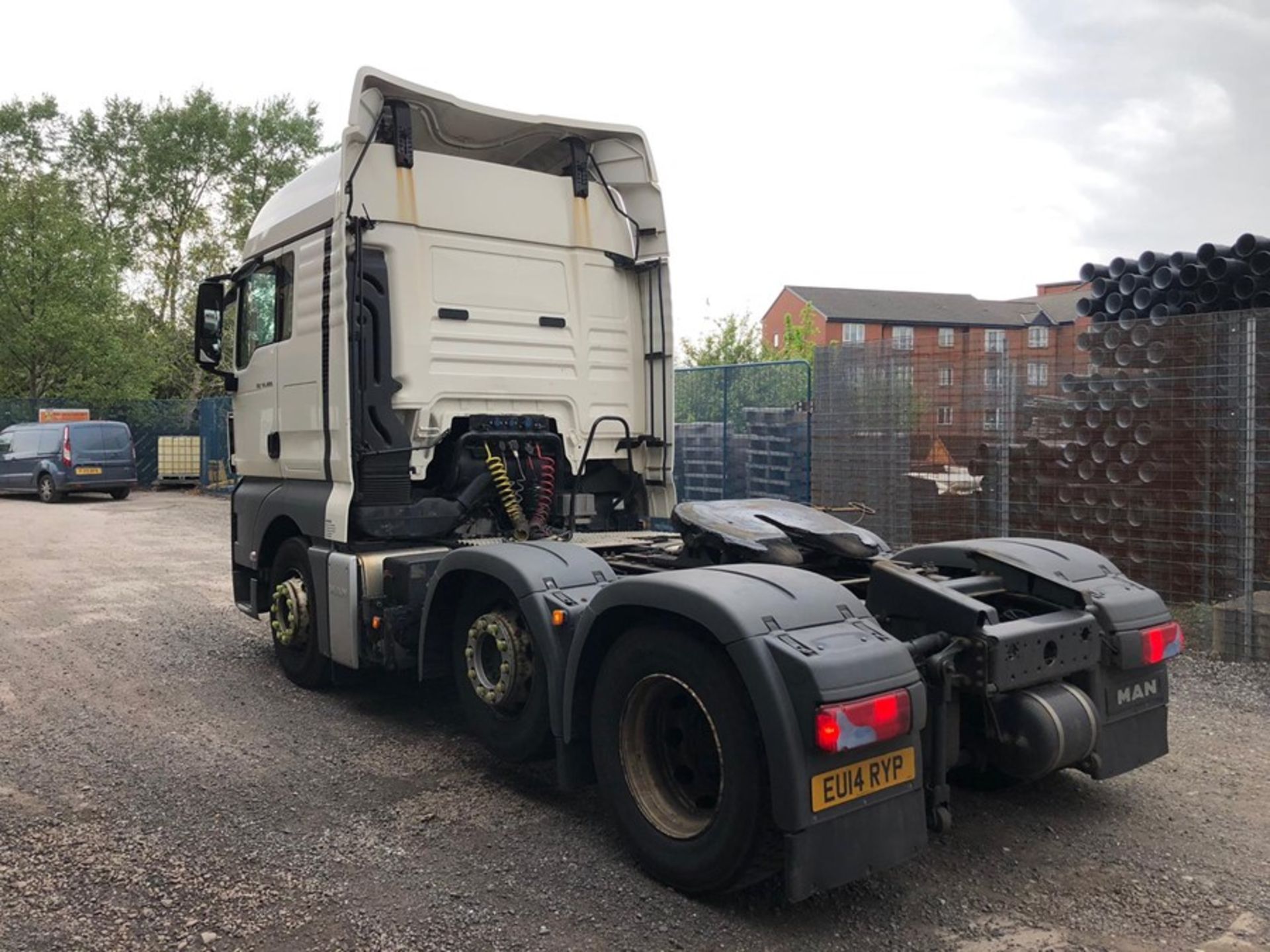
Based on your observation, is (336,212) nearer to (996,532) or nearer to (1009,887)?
(1009,887)

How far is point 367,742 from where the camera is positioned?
561 cm

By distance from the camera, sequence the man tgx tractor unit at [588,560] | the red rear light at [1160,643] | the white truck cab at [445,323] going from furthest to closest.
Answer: the white truck cab at [445,323] → the red rear light at [1160,643] → the man tgx tractor unit at [588,560]

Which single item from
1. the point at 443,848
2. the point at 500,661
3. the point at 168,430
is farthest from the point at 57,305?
the point at 443,848

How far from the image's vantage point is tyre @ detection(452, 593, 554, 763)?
15.2 ft

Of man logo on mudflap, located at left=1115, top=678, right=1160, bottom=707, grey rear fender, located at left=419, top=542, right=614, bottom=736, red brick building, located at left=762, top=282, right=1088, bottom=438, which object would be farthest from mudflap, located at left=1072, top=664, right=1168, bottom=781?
red brick building, located at left=762, top=282, right=1088, bottom=438

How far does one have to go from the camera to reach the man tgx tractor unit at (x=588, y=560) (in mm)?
3477

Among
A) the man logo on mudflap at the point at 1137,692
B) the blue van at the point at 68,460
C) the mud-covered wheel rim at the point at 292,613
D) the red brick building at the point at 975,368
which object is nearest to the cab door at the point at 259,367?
the mud-covered wheel rim at the point at 292,613

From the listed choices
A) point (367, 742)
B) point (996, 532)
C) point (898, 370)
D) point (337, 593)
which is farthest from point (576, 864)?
point (898, 370)

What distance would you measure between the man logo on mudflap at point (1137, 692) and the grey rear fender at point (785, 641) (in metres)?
1.30

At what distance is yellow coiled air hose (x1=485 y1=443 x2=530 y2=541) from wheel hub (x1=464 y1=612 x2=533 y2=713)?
4.11 feet

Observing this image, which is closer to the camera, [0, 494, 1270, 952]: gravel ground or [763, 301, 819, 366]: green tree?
[0, 494, 1270, 952]: gravel ground

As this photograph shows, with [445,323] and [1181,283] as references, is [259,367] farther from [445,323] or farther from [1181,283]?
[1181,283]

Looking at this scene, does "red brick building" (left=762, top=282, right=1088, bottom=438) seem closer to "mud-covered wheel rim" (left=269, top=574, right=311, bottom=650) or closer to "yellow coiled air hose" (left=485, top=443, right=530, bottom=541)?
"yellow coiled air hose" (left=485, top=443, right=530, bottom=541)

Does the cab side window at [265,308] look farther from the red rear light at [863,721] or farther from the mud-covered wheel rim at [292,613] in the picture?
the red rear light at [863,721]
